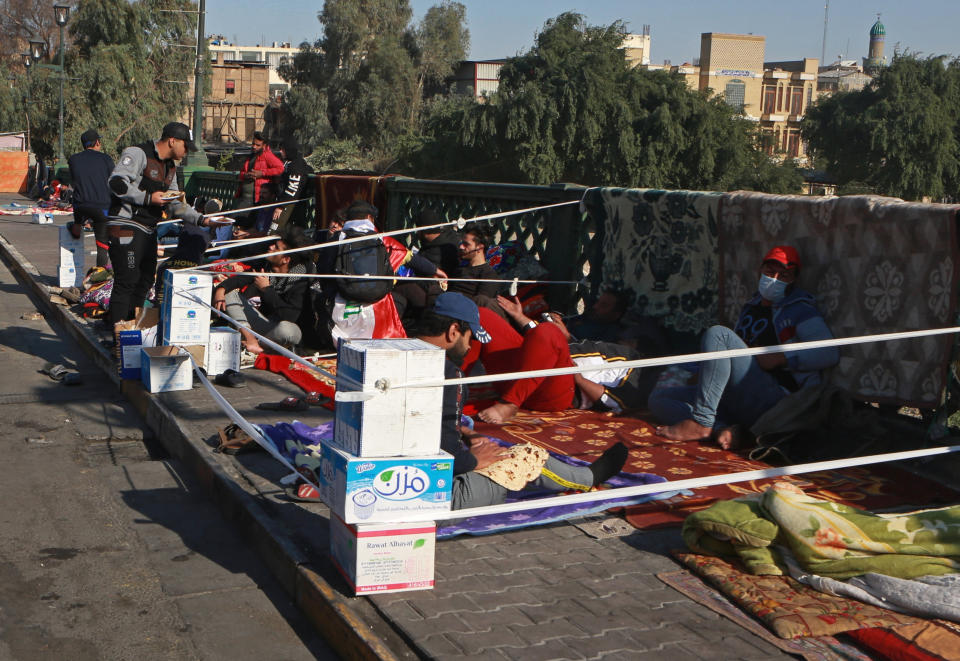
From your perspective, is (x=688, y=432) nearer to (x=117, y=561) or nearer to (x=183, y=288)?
A: (x=117, y=561)

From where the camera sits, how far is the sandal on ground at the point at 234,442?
5.62m

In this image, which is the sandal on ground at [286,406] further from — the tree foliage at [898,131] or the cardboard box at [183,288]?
the tree foliage at [898,131]

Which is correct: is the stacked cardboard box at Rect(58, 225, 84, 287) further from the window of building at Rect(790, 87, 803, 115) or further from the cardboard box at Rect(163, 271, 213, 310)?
the window of building at Rect(790, 87, 803, 115)

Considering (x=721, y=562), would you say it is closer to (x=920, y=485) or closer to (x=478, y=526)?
(x=478, y=526)

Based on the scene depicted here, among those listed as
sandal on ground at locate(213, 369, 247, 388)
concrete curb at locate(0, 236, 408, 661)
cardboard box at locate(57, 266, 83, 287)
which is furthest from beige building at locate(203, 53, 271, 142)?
concrete curb at locate(0, 236, 408, 661)

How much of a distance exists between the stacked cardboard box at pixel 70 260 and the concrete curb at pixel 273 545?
4.71 meters

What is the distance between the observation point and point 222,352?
742cm

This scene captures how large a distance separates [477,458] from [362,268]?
3292 millimetres

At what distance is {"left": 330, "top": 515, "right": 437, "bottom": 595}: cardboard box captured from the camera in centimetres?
365

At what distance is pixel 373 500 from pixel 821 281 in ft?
12.2

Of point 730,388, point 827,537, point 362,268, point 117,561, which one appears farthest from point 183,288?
point 827,537

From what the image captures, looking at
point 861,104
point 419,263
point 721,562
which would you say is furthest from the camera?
point 861,104

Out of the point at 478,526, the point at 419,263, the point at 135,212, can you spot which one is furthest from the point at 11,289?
the point at 478,526

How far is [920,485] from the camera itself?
5.25 m
